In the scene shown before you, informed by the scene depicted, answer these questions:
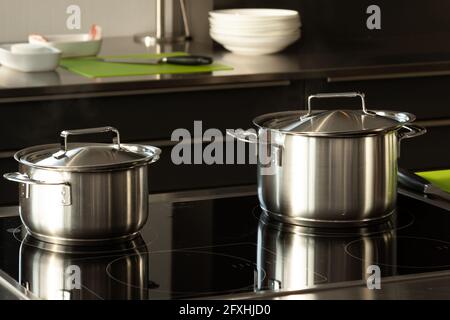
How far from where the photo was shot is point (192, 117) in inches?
131

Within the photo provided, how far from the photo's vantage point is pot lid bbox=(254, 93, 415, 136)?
5.39 feet

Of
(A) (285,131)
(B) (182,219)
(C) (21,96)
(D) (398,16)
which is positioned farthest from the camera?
(D) (398,16)

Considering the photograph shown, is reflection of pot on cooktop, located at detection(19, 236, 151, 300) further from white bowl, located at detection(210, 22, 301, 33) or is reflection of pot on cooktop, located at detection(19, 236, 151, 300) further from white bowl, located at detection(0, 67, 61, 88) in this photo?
white bowl, located at detection(210, 22, 301, 33)

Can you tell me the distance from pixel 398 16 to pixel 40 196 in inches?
117

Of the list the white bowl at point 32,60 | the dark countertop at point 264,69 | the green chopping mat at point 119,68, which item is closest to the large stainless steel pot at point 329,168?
the dark countertop at point 264,69

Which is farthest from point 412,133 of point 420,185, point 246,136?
point 246,136

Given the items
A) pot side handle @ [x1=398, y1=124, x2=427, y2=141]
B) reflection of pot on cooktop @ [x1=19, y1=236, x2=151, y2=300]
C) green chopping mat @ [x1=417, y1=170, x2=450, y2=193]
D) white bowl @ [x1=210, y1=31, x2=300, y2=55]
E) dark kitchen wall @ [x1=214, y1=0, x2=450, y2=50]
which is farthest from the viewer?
dark kitchen wall @ [x1=214, y1=0, x2=450, y2=50]

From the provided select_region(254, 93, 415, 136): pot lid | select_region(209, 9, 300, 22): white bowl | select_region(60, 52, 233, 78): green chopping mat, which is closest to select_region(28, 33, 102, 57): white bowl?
select_region(60, 52, 233, 78): green chopping mat

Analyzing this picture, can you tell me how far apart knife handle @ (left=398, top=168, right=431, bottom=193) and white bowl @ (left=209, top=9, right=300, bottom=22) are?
5.60 feet

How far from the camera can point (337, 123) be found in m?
1.68

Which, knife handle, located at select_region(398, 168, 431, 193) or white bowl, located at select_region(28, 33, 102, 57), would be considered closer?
knife handle, located at select_region(398, 168, 431, 193)

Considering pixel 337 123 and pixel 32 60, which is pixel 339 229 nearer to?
pixel 337 123
